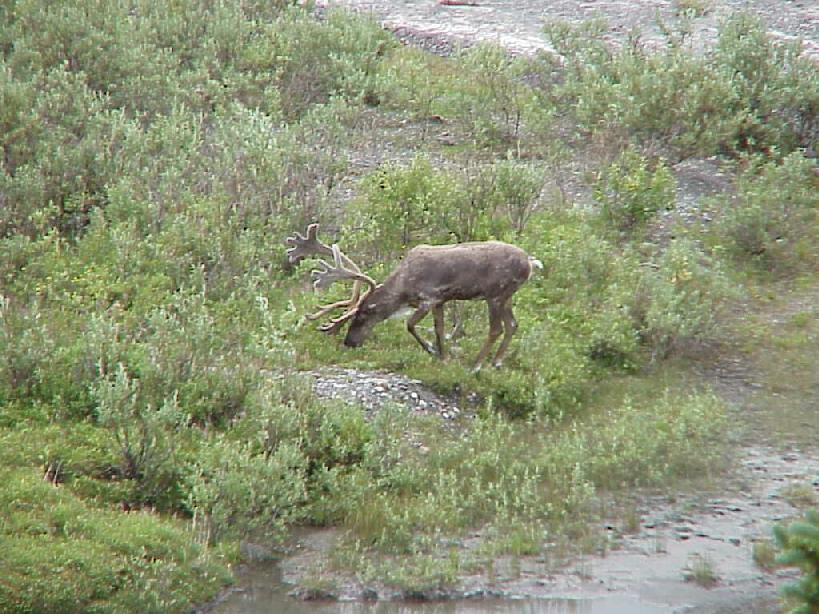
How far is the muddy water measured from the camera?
1123cm

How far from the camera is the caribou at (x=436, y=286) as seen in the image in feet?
48.6

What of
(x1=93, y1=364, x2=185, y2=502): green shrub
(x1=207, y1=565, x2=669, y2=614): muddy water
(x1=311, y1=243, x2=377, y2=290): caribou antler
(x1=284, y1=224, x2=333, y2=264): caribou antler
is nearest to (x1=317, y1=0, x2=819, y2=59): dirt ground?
(x1=284, y1=224, x2=333, y2=264): caribou antler

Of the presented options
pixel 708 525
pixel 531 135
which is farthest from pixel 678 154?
pixel 708 525

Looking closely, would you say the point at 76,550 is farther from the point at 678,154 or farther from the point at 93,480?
the point at 678,154

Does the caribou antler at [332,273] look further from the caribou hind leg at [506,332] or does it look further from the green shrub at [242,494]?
the green shrub at [242,494]

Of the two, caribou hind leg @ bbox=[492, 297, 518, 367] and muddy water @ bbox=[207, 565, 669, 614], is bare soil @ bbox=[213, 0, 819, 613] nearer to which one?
muddy water @ bbox=[207, 565, 669, 614]

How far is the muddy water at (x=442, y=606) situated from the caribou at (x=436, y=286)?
13.4 ft

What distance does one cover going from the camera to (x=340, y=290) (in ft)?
53.5

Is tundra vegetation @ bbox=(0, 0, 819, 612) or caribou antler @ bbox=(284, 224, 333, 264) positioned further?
caribou antler @ bbox=(284, 224, 333, 264)

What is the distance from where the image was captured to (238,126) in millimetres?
19531

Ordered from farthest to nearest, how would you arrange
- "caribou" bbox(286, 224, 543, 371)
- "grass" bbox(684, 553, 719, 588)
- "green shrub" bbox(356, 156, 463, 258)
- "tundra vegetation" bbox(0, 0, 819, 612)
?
"green shrub" bbox(356, 156, 463, 258) < "caribou" bbox(286, 224, 543, 371) < "tundra vegetation" bbox(0, 0, 819, 612) < "grass" bbox(684, 553, 719, 588)

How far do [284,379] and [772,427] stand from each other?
4987 mm

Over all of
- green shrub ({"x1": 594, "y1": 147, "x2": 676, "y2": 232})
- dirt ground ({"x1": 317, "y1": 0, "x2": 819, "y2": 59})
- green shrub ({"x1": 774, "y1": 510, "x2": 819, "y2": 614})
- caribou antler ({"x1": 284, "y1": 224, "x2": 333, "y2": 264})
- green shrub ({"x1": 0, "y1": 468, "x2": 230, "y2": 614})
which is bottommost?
green shrub ({"x1": 0, "y1": 468, "x2": 230, "y2": 614})

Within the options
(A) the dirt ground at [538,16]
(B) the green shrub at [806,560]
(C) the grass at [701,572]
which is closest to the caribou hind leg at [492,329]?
(C) the grass at [701,572]
